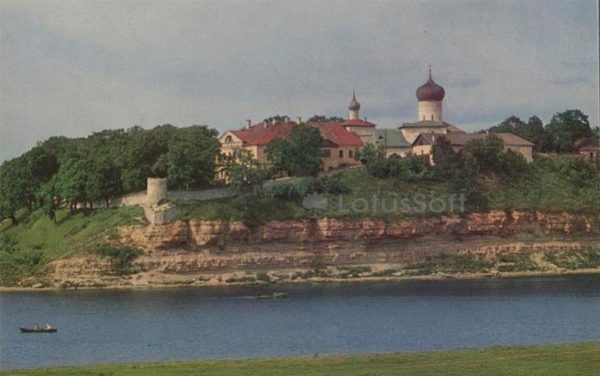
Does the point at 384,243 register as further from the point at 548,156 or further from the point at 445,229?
the point at 548,156

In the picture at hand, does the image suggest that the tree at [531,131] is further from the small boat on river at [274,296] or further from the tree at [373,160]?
the small boat on river at [274,296]

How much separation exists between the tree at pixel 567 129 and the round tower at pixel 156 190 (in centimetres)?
4734

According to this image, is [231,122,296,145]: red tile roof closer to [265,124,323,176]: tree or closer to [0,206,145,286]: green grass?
[265,124,323,176]: tree

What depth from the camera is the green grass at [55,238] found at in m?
94.9

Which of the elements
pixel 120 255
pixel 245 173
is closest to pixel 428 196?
pixel 245 173

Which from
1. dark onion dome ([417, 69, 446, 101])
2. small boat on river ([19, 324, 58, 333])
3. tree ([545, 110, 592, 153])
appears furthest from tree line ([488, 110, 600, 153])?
small boat on river ([19, 324, 58, 333])

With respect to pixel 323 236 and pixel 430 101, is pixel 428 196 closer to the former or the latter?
pixel 323 236

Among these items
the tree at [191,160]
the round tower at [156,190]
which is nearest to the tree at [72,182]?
the round tower at [156,190]

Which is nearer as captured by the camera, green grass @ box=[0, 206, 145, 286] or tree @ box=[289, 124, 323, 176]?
green grass @ box=[0, 206, 145, 286]

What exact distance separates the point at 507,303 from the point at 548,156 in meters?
50.2

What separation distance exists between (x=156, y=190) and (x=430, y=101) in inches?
1436

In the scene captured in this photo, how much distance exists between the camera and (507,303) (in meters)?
73.6

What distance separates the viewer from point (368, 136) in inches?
4747

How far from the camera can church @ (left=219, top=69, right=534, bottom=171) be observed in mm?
113812
